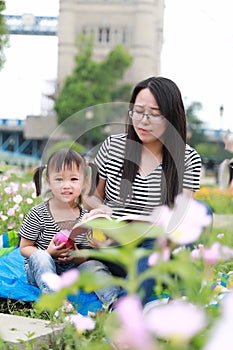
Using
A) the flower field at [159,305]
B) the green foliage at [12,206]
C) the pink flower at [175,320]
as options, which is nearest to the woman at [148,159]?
the flower field at [159,305]

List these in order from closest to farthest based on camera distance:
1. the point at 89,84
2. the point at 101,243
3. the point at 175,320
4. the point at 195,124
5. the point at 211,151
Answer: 1. the point at 175,320
2. the point at 101,243
3. the point at 211,151
4. the point at 195,124
5. the point at 89,84

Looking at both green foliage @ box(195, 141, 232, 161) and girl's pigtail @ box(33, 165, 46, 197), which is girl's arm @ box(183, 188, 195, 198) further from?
green foliage @ box(195, 141, 232, 161)

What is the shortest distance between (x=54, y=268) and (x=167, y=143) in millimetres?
534

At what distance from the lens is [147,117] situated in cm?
210

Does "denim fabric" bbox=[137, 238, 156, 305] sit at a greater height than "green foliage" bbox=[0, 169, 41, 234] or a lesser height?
greater

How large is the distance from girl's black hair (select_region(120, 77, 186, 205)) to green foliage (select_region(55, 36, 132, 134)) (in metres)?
26.4

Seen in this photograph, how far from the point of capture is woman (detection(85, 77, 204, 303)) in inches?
83.1

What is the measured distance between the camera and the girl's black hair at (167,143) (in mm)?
2105

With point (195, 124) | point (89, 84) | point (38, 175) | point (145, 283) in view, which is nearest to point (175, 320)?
point (145, 283)

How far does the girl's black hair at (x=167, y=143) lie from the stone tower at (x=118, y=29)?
127ft

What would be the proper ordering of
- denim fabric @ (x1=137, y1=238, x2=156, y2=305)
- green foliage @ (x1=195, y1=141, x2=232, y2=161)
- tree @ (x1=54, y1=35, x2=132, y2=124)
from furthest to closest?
tree @ (x1=54, y1=35, x2=132, y2=124)
green foliage @ (x1=195, y1=141, x2=232, y2=161)
denim fabric @ (x1=137, y1=238, x2=156, y2=305)

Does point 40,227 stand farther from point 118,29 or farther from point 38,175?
point 118,29

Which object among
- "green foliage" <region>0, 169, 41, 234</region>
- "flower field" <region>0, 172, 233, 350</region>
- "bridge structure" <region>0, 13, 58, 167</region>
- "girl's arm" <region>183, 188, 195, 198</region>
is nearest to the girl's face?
"girl's arm" <region>183, 188, 195, 198</region>

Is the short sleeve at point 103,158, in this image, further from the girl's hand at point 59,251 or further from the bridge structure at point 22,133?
the bridge structure at point 22,133
